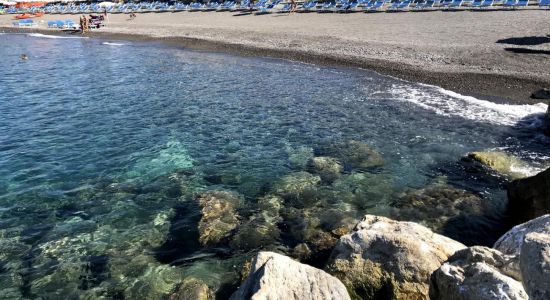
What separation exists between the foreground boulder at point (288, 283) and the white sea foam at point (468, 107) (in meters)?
15.2

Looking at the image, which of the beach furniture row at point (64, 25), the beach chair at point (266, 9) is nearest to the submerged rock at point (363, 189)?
the beach chair at point (266, 9)

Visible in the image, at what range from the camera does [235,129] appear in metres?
18.7

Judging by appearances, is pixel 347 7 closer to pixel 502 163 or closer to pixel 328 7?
pixel 328 7

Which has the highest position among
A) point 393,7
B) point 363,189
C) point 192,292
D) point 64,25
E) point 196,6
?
point 196,6

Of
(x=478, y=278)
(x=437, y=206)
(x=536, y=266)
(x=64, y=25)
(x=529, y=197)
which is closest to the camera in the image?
(x=536, y=266)

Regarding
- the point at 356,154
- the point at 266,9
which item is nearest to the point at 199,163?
the point at 356,154

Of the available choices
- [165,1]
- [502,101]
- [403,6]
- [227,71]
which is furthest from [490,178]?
[165,1]

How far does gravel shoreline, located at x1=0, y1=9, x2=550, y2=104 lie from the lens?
915 inches

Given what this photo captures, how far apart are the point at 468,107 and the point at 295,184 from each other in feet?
38.4

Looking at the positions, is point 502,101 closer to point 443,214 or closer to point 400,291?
point 443,214

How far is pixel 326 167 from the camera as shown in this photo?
564 inches

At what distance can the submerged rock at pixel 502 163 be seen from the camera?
13.3 m

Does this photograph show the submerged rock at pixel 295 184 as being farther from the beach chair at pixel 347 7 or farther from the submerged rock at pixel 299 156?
the beach chair at pixel 347 7

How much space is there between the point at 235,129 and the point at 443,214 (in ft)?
34.0
